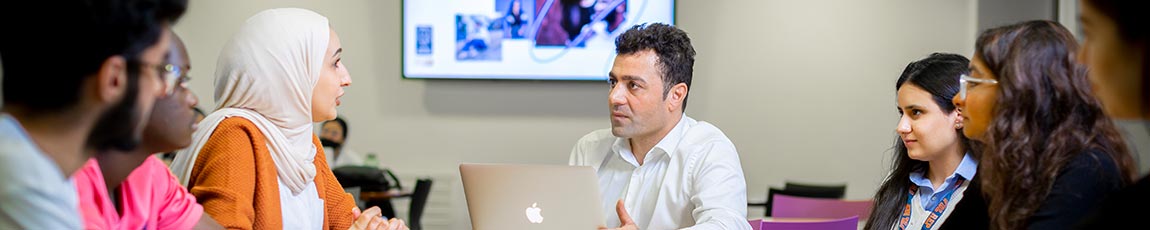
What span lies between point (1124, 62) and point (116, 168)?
54.0 inches

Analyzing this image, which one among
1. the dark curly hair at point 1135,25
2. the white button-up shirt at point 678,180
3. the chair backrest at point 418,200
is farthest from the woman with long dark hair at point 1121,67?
the chair backrest at point 418,200

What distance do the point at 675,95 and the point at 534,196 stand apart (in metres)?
0.58

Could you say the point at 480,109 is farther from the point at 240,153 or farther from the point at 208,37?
the point at 240,153

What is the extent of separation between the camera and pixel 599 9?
6625mm

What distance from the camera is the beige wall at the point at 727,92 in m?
6.82

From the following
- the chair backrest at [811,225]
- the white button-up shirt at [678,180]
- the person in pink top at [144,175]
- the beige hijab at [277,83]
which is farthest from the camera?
the chair backrest at [811,225]

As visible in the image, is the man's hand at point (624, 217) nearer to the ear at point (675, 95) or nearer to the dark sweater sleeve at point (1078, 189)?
the ear at point (675, 95)

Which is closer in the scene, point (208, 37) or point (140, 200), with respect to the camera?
point (140, 200)

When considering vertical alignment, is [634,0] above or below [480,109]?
above

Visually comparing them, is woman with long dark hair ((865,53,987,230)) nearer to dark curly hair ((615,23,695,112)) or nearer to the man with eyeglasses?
dark curly hair ((615,23,695,112))

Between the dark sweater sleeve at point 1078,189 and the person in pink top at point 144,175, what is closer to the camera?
the person in pink top at point 144,175

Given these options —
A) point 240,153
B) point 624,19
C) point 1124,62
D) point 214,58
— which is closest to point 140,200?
point 240,153

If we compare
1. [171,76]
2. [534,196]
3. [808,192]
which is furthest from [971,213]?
[808,192]

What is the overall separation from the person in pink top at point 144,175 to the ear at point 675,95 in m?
1.56
